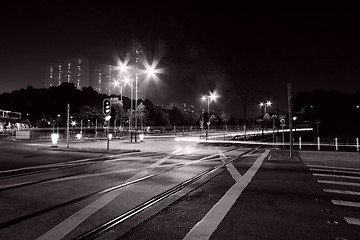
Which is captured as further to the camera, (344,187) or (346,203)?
(344,187)

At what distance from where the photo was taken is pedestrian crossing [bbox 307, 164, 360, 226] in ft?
18.2

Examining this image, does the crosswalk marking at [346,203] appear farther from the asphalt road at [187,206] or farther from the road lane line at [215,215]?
the road lane line at [215,215]

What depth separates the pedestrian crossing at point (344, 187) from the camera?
5562mm

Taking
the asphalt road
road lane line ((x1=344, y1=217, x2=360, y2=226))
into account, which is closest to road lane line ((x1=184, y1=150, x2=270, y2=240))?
the asphalt road

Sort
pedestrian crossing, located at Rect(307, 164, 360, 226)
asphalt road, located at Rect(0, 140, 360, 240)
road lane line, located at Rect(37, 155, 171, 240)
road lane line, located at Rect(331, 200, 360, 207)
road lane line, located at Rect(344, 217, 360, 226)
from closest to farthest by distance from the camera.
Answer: road lane line, located at Rect(37, 155, 171, 240)
asphalt road, located at Rect(0, 140, 360, 240)
road lane line, located at Rect(344, 217, 360, 226)
pedestrian crossing, located at Rect(307, 164, 360, 226)
road lane line, located at Rect(331, 200, 360, 207)

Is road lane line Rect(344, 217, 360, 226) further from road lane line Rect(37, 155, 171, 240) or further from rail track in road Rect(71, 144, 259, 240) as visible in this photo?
road lane line Rect(37, 155, 171, 240)

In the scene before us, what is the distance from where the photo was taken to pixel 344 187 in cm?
764

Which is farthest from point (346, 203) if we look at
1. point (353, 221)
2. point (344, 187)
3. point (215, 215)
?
point (215, 215)

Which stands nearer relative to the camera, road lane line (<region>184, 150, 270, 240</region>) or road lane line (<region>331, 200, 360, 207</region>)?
road lane line (<region>184, 150, 270, 240</region>)

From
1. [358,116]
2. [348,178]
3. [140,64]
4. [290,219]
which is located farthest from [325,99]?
[290,219]

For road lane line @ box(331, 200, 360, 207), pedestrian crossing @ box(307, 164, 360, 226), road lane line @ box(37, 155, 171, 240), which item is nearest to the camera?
road lane line @ box(37, 155, 171, 240)

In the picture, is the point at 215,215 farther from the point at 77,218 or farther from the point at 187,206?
the point at 77,218

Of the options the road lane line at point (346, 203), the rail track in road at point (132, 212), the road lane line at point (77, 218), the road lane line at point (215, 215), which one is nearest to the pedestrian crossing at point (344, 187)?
the road lane line at point (346, 203)

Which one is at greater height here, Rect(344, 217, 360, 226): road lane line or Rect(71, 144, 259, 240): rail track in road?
Rect(71, 144, 259, 240): rail track in road
